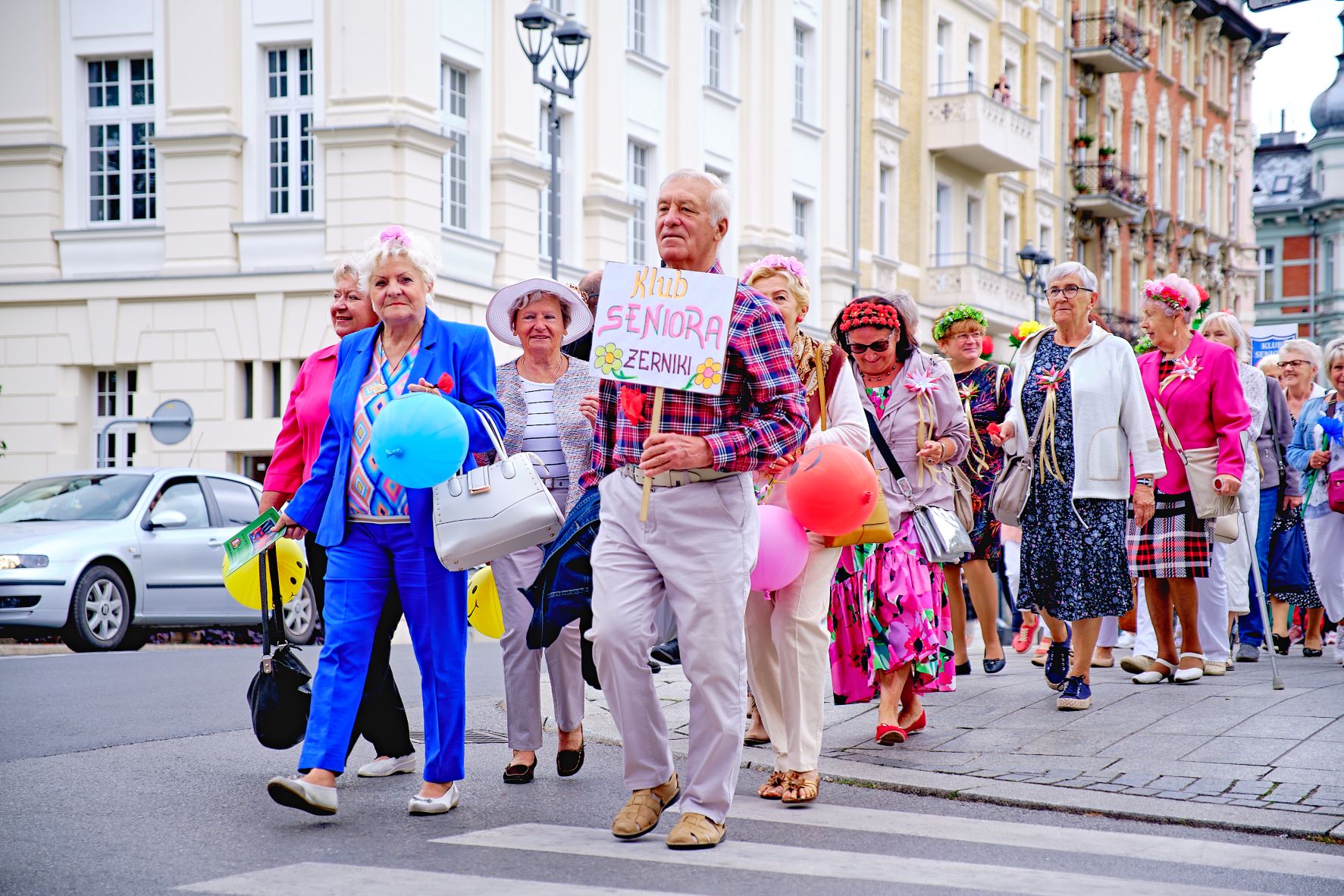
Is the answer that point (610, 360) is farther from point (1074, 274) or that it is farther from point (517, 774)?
point (1074, 274)

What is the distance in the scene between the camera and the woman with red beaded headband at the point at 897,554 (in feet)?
24.7

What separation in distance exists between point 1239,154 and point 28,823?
60.2m

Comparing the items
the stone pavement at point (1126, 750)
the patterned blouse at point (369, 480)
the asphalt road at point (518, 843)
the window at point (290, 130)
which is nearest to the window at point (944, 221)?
the window at point (290, 130)

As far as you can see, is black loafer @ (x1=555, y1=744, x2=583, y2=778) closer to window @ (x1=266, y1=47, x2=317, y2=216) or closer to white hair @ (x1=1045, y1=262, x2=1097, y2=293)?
white hair @ (x1=1045, y1=262, x2=1097, y2=293)

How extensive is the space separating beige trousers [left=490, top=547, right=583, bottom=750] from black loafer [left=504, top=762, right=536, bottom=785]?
0.09m

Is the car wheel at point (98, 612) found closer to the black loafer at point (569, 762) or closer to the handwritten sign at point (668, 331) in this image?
the black loafer at point (569, 762)

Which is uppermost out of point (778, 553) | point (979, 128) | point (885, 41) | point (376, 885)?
point (885, 41)

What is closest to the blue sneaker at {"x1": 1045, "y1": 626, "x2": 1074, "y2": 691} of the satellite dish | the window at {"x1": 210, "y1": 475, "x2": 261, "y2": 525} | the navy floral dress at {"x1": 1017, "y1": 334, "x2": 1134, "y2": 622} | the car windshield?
the navy floral dress at {"x1": 1017, "y1": 334, "x2": 1134, "y2": 622}

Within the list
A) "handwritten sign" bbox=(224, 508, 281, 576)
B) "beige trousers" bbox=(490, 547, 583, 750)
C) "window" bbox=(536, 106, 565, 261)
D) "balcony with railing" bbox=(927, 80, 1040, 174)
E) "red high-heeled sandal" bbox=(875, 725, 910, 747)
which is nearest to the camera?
"handwritten sign" bbox=(224, 508, 281, 576)

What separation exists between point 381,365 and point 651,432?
117cm

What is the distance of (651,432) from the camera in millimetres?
5527

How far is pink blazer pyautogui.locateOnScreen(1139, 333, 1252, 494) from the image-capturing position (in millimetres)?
9109

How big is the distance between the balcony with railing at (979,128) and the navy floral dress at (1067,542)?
28.9m

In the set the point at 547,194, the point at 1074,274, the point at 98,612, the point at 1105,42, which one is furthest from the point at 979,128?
the point at 1074,274
